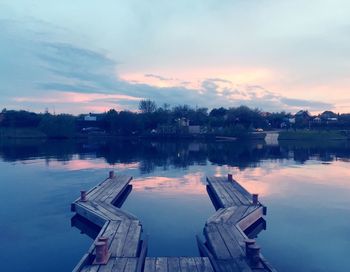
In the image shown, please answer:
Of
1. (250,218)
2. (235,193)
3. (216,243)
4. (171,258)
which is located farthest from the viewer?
(235,193)

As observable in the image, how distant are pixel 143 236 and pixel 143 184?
9.92 metres

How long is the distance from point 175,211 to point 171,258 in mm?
5955

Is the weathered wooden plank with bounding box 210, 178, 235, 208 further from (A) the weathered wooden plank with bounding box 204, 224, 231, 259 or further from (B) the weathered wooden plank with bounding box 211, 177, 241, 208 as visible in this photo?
(A) the weathered wooden plank with bounding box 204, 224, 231, 259

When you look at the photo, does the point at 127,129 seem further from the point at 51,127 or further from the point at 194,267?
the point at 194,267

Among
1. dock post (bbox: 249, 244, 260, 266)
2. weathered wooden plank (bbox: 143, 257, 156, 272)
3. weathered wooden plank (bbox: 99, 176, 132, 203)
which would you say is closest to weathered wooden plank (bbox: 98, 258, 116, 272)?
weathered wooden plank (bbox: 143, 257, 156, 272)

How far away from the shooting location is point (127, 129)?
81188 mm

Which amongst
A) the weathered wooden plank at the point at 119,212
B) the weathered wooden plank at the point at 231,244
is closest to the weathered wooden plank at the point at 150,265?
the weathered wooden plank at the point at 231,244

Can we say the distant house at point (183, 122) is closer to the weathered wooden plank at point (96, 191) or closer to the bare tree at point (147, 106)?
the bare tree at point (147, 106)

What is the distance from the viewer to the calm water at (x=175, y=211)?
33.3ft

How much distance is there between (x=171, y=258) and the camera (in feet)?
28.9

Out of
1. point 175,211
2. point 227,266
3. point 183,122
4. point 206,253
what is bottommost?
point 175,211

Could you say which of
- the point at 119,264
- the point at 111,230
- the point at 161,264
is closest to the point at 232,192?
the point at 111,230

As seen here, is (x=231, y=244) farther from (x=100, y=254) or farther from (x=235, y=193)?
(x=235, y=193)

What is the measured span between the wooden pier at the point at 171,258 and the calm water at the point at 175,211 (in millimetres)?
827
